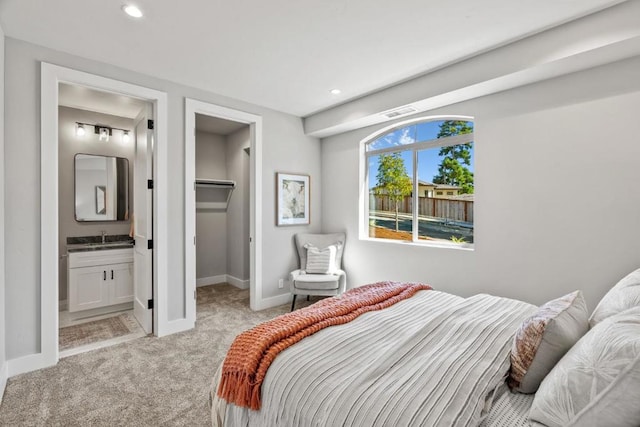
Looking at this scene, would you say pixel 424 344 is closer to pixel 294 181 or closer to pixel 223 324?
pixel 223 324

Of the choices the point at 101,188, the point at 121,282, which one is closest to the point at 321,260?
the point at 121,282

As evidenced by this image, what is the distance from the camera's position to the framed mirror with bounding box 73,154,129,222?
13.1 ft

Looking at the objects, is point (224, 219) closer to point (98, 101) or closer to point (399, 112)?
point (98, 101)

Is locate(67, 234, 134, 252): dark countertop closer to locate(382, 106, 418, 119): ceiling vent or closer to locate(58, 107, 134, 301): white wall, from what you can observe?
locate(58, 107, 134, 301): white wall

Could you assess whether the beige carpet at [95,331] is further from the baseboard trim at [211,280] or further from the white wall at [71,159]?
the baseboard trim at [211,280]

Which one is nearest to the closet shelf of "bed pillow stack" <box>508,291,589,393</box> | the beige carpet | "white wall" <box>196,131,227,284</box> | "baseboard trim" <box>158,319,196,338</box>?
"white wall" <box>196,131,227,284</box>

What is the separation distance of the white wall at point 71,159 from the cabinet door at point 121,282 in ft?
2.16

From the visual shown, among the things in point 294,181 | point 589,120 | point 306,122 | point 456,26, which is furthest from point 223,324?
point 589,120

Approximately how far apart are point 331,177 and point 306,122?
865 millimetres

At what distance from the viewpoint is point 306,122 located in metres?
4.36

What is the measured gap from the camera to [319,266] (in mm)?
3912

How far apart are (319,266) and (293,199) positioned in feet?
3.33

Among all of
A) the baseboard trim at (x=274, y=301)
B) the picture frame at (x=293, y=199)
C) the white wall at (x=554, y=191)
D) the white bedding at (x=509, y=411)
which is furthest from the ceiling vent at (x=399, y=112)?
the white bedding at (x=509, y=411)

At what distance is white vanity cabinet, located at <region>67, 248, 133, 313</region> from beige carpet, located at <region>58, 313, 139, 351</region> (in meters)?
0.26
